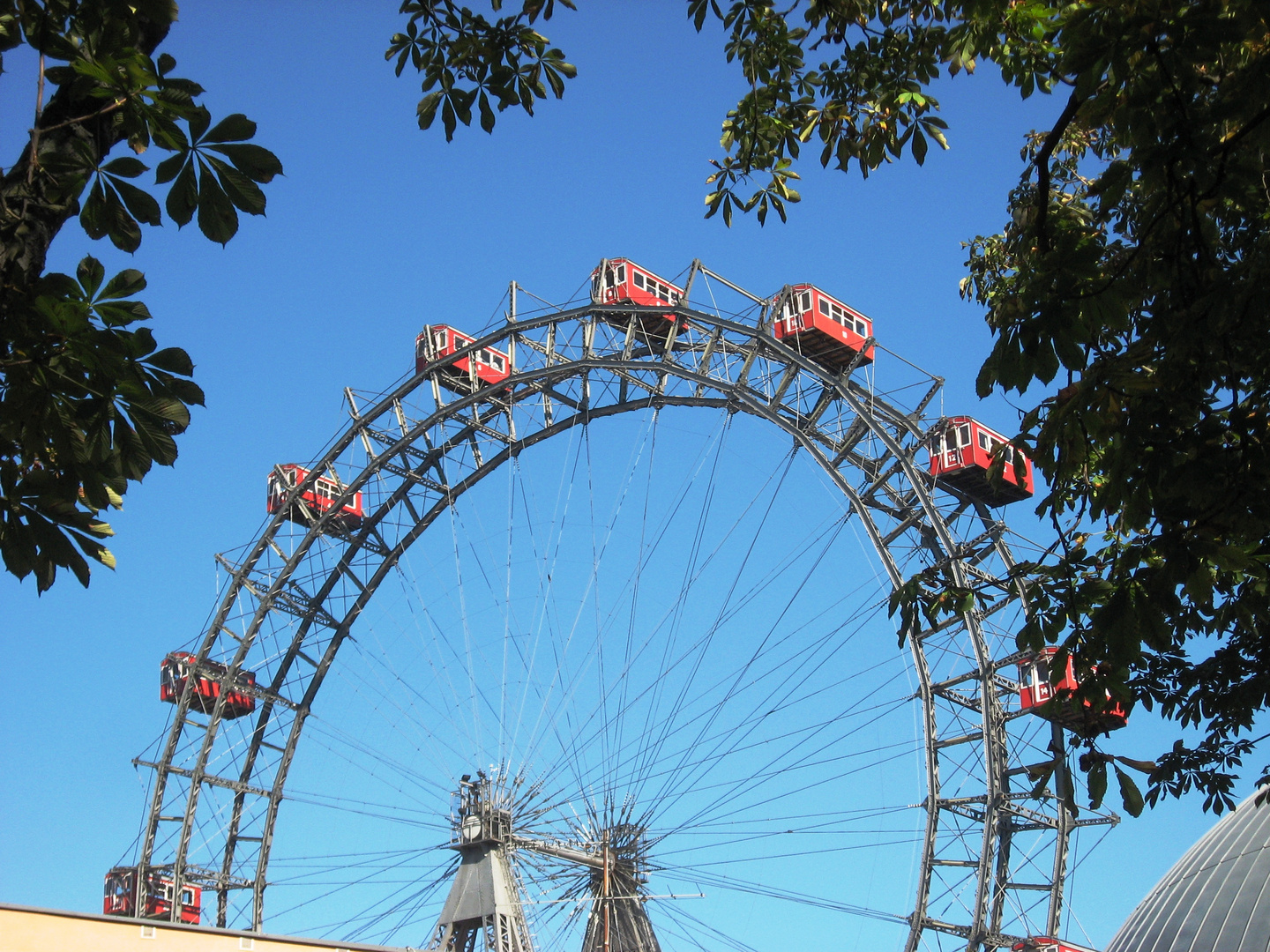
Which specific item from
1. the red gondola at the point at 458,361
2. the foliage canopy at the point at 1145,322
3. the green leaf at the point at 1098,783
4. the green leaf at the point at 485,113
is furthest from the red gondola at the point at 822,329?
the green leaf at the point at 1098,783

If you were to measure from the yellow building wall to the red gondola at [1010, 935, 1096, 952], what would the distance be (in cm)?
1308

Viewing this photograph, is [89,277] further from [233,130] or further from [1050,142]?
[1050,142]

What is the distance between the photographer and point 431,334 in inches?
→ 1282

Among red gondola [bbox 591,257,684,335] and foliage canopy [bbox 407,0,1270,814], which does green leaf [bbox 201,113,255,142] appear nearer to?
foliage canopy [bbox 407,0,1270,814]

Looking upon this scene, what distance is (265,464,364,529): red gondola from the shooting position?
113 feet

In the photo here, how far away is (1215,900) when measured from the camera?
3048 cm

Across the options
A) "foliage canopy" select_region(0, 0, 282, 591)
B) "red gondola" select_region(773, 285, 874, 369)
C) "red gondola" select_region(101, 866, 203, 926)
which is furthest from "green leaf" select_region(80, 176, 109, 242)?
"red gondola" select_region(101, 866, 203, 926)

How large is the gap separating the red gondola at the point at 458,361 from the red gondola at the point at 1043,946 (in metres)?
17.1

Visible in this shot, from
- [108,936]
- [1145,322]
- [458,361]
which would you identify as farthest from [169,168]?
[458,361]

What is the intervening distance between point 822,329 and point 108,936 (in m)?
17.6

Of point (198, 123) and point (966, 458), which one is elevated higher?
point (966, 458)

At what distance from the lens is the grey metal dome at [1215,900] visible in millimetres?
28906

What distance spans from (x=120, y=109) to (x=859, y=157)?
6158 mm

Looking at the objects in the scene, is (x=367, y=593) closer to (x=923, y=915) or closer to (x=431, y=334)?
(x=431, y=334)
